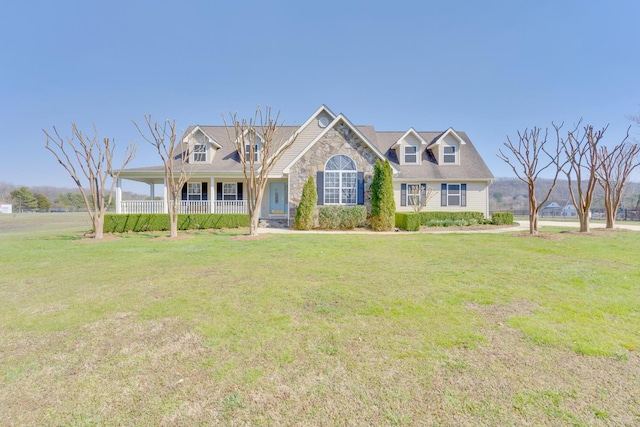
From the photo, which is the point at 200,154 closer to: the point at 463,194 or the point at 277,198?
the point at 277,198

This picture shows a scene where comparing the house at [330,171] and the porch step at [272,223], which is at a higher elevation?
the house at [330,171]

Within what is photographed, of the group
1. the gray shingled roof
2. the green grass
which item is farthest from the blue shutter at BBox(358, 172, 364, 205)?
the green grass

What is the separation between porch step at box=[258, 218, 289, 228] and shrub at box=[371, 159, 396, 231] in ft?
17.8

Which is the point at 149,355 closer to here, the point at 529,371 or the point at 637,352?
the point at 529,371

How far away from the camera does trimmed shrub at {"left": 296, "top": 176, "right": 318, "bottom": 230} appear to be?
14.9 m

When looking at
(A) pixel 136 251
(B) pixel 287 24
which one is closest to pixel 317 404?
(A) pixel 136 251

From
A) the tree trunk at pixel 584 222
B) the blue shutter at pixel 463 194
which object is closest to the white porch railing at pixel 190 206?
the blue shutter at pixel 463 194

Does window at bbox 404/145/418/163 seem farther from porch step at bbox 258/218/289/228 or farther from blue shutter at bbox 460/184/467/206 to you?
porch step at bbox 258/218/289/228

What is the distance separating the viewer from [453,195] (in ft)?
65.0

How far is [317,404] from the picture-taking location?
206 centimetres

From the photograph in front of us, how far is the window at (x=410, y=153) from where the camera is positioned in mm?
20984

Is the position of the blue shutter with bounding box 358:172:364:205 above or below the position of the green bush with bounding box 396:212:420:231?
above

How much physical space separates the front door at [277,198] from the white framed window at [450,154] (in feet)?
39.2

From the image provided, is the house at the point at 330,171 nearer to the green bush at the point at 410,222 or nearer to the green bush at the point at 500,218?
the green bush at the point at 500,218
